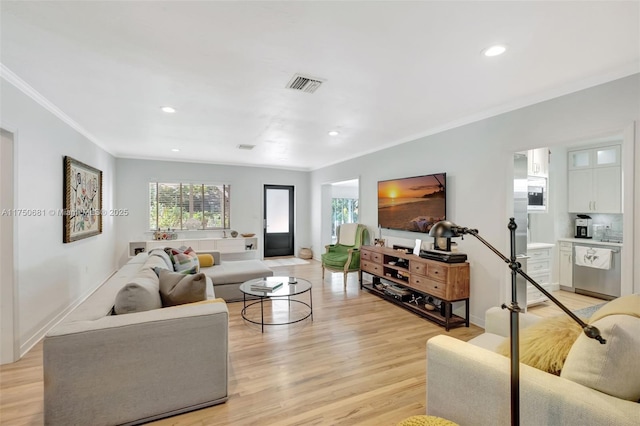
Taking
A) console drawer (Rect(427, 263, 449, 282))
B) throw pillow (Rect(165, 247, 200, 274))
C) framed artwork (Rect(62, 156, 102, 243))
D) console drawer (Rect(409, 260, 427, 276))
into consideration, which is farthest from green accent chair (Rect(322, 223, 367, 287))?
framed artwork (Rect(62, 156, 102, 243))

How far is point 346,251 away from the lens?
19.1 ft

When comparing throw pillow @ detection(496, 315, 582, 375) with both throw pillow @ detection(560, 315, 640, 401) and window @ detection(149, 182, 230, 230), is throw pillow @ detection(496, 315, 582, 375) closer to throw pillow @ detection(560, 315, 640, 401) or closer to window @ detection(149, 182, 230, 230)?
throw pillow @ detection(560, 315, 640, 401)

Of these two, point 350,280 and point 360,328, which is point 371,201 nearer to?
point 350,280

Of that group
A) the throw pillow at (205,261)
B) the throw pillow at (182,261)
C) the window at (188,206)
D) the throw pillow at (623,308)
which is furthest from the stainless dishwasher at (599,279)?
the window at (188,206)

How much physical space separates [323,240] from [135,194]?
4414mm

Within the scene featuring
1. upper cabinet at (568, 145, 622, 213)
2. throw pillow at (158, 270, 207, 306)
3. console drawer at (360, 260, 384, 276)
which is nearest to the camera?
throw pillow at (158, 270, 207, 306)

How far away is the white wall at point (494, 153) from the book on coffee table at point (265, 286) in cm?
220

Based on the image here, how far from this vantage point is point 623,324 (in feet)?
3.71

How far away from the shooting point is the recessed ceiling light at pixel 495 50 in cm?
203

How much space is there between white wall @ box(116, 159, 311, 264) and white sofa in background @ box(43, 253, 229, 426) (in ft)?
16.1

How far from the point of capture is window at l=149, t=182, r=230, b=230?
21.9ft

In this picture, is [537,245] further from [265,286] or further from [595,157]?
[265,286]

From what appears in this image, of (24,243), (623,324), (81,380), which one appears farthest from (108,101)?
(623,324)

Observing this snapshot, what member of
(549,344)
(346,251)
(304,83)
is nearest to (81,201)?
(304,83)
